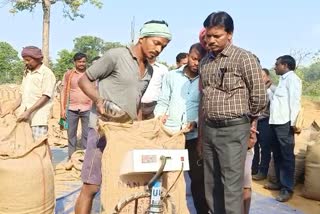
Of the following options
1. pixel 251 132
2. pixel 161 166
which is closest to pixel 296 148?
pixel 251 132

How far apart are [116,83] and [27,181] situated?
0.83 meters

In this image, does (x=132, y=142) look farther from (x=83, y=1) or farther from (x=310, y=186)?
(x=83, y=1)

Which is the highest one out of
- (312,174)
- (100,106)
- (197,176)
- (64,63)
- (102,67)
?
(64,63)

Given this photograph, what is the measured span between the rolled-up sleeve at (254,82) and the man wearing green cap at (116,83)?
57 cm

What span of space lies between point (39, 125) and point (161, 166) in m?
2.55

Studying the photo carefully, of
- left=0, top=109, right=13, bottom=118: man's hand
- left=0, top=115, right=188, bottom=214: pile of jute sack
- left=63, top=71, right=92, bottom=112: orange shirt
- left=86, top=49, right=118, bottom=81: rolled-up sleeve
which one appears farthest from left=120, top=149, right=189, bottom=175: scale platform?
left=63, top=71, right=92, bottom=112: orange shirt

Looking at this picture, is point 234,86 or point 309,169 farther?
point 309,169

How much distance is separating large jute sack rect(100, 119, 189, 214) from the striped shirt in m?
0.37

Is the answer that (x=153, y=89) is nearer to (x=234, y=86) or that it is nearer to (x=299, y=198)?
(x=234, y=86)

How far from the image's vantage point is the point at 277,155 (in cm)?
527

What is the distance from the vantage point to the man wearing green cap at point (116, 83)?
253 cm

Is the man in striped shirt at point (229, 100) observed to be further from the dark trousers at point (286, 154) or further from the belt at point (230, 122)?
the dark trousers at point (286, 154)

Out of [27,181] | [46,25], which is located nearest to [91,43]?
[46,25]

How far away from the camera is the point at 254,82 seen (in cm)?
277
